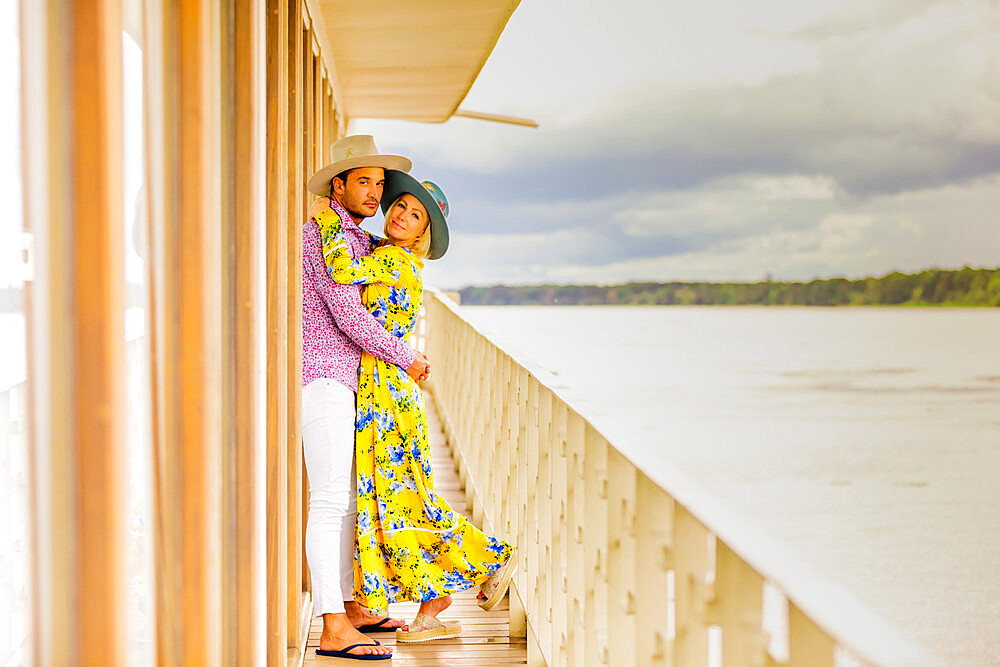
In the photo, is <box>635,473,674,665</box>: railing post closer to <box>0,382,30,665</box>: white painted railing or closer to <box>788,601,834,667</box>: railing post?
<box>788,601,834,667</box>: railing post

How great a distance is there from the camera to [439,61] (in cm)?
488

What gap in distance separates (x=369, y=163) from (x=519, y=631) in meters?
1.74

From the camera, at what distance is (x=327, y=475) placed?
2.75 m

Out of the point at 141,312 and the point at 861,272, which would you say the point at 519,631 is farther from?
the point at 861,272

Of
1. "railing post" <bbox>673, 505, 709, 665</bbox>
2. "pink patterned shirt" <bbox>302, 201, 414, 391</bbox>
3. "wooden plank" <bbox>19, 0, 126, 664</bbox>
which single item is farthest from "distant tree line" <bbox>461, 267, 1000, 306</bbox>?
"wooden plank" <bbox>19, 0, 126, 664</bbox>

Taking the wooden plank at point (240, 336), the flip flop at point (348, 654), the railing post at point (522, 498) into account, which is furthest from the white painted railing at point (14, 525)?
the railing post at point (522, 498)

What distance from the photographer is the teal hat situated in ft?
9.25

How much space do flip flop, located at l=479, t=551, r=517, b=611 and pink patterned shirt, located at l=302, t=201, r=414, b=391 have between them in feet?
2.65

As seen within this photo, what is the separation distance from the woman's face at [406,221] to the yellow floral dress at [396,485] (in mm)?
50

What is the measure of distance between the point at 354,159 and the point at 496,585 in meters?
1.51

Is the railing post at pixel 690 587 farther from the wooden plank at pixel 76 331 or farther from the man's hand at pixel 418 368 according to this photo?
the man's hand at pixel 418 368

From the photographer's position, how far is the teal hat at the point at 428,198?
282 cm

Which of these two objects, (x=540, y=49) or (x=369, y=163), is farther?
(x=540, y=49)

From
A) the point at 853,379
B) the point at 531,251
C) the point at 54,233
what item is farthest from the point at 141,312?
the point at 531,251
